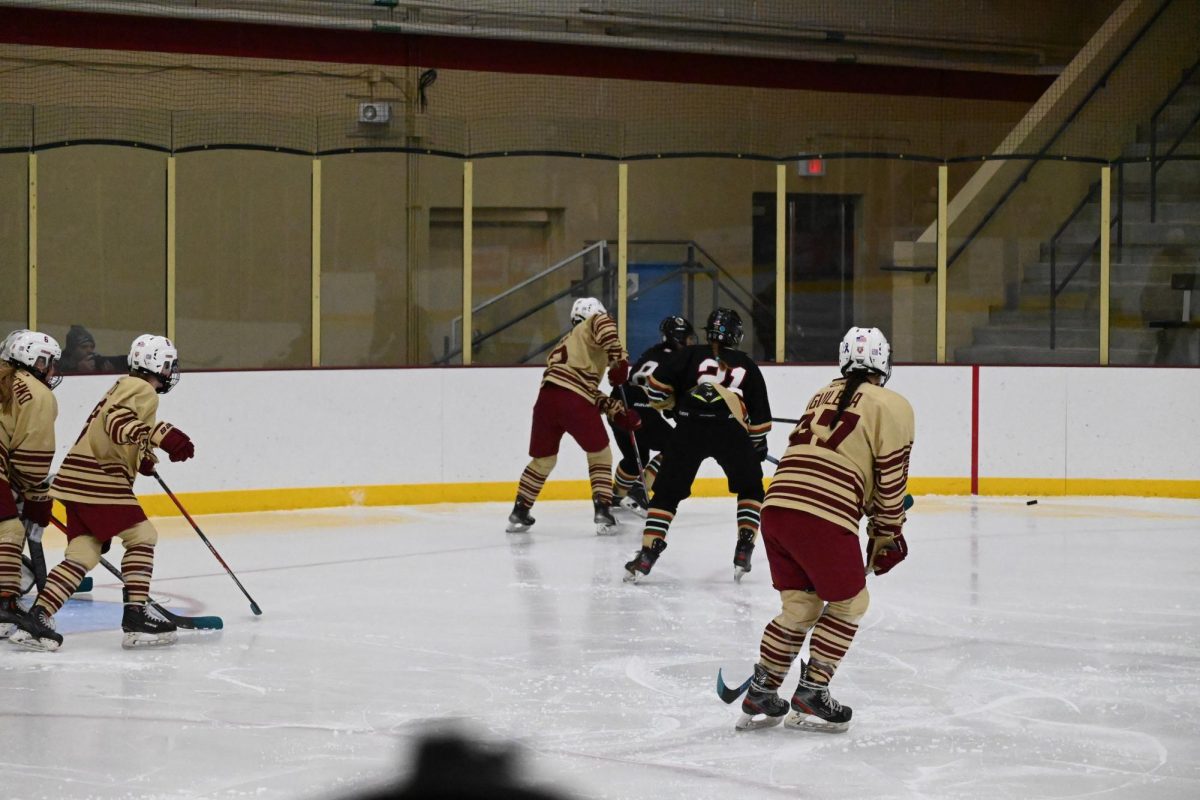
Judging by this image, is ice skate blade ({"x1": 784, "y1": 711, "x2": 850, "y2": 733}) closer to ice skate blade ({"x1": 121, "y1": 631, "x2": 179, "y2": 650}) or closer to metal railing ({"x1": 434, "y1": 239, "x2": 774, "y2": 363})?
ice skate blade ({"x1": 121, "y1": 631, "x2": 179, "y2": 650})

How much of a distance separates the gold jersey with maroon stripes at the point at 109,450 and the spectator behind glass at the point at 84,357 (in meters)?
3.21

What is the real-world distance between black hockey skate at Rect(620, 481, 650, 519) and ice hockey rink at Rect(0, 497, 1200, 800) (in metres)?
0.59

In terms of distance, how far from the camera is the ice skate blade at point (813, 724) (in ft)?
14.1

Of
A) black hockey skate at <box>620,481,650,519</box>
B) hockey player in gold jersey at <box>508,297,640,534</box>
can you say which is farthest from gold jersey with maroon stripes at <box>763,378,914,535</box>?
black hockey skate at <box>620,481,650,519</box>

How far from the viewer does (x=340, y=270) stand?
935 cm

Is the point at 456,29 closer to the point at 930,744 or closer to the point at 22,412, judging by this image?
the point at 22,412

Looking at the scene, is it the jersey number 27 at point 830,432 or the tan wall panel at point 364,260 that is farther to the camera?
the tan wall panel at point 364,260

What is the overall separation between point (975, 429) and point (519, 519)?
3.16 m

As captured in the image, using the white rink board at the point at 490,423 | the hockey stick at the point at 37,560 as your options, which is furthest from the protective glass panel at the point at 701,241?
the hockey stick at the point at 37,560

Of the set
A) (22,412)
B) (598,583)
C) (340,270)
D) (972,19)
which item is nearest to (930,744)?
(598,583)

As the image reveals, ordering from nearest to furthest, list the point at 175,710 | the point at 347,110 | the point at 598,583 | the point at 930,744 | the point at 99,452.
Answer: the point at 930,744
the point at 175,710
the point at 99,452
the point at 598,583
the point at 347,110

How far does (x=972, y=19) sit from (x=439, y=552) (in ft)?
29.3

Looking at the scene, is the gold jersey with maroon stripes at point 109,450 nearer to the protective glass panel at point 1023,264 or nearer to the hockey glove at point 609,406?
the hockey glove at point 609,406

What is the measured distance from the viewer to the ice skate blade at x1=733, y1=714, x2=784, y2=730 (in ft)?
14.2
